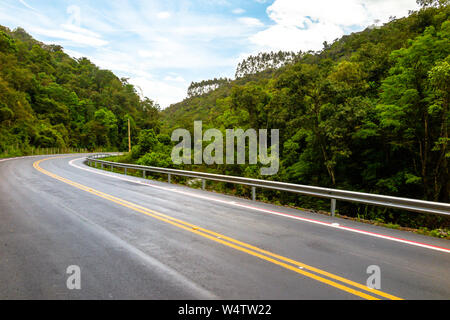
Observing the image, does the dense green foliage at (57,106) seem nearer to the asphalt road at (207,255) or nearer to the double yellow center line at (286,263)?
the asphalt road at (207,255)

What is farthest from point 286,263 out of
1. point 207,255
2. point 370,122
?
point 370,122

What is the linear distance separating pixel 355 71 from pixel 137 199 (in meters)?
20.2

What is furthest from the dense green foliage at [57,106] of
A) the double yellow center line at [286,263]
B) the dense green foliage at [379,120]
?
the double yellow center line at [286,263]

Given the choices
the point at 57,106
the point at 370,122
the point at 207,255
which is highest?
the point at 57,106

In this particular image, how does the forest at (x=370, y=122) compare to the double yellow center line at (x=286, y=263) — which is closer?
the double yellow center line at (x=286, y=263)

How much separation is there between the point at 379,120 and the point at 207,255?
1682cm

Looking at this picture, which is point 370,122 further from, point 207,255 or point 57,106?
point 57,106

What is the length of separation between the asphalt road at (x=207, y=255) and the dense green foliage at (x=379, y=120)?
839cm

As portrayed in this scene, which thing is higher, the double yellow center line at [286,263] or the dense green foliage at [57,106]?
the dense green foliage at [57,106]

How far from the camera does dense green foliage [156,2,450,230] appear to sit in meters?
15.7

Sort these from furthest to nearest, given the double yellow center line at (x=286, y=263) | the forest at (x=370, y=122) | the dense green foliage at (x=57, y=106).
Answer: the dense green foliage at (x=57, y=106)
the forest at (x=370, y=122)
the double yellow center line at (x=286, y=263)

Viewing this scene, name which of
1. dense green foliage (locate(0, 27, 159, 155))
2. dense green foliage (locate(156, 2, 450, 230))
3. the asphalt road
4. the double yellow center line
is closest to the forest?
dense green foliage (locate(156, 2, 450, 230))

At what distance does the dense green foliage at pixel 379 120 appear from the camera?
15711 mm

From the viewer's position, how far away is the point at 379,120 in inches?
695
